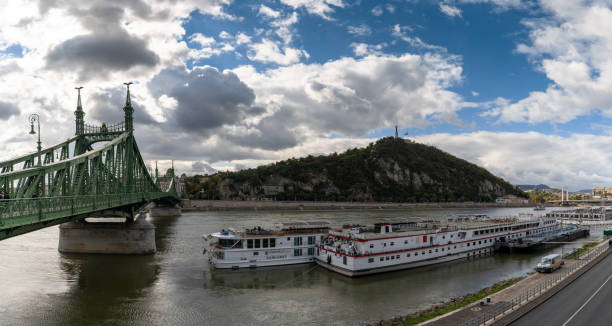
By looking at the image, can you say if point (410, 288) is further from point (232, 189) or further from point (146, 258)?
point (232, 189)

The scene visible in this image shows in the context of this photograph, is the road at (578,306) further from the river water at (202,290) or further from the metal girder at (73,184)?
the metal girder at (73,184)

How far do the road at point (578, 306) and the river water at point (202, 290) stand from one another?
852 centimetres

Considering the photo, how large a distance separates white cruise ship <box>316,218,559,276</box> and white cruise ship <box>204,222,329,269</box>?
63.9 inches

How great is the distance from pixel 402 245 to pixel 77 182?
35.0 metres

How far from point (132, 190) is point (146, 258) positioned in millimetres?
11007

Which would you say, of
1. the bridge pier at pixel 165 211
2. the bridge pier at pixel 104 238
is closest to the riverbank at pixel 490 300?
the bridge pier at pixel 104 238

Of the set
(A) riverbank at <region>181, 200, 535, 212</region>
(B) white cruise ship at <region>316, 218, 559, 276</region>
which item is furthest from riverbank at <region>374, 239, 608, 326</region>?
(A) riverbank at <region>181, 200, 535, 212</region>

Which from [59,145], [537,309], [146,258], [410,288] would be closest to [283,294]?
[410,288]

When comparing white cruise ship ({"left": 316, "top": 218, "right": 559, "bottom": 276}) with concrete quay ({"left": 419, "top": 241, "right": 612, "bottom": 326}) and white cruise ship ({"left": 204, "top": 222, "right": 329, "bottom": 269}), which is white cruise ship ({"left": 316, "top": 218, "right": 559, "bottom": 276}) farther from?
concrete quay ({"left": 419, "top": 241, "right": 612, "bottom": 326})

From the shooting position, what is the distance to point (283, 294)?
3338 centimetres

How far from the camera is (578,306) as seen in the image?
2419cm

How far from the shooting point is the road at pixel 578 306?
21.6 m

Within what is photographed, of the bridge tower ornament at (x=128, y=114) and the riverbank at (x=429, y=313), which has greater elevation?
the bridge tower ornament at (x=128, y=114)

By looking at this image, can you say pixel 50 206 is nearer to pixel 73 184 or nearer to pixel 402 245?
pixel 73 184
